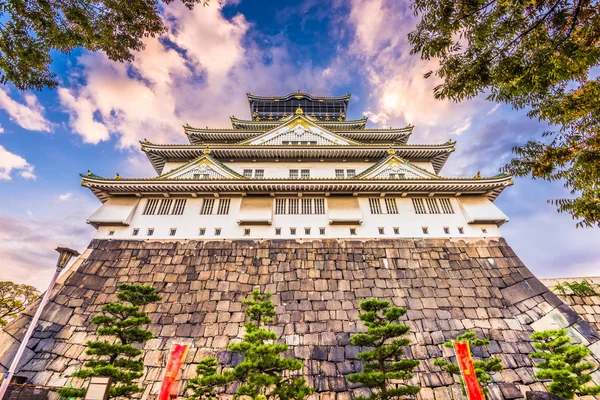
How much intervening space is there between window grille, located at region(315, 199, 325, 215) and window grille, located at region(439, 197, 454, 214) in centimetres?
674

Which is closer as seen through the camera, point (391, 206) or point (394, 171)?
point (391, 206)

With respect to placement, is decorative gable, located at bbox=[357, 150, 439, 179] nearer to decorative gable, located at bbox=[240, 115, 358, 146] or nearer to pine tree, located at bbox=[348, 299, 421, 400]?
decorative gable, located at bbox=[240, 115, 358, 146]

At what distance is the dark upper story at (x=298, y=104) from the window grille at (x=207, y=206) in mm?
14495

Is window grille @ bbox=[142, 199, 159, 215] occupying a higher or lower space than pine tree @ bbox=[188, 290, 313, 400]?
higher

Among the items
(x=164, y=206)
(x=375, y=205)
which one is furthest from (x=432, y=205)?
(x=164, y=206)

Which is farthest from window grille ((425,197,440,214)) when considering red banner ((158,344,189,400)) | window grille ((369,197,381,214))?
red banner ((158,344,189,400))

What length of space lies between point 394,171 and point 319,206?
17.2 feet

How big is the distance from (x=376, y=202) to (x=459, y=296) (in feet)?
19.4

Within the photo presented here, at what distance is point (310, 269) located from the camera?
1214cm

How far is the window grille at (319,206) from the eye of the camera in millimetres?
13959

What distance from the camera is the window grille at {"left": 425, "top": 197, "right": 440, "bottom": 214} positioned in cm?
1400

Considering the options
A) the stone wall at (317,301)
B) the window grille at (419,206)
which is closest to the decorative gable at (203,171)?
the stone wall at (317,301)

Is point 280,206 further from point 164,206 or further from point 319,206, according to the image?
point 164,206

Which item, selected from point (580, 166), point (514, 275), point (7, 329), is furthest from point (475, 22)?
point (7, 329)
